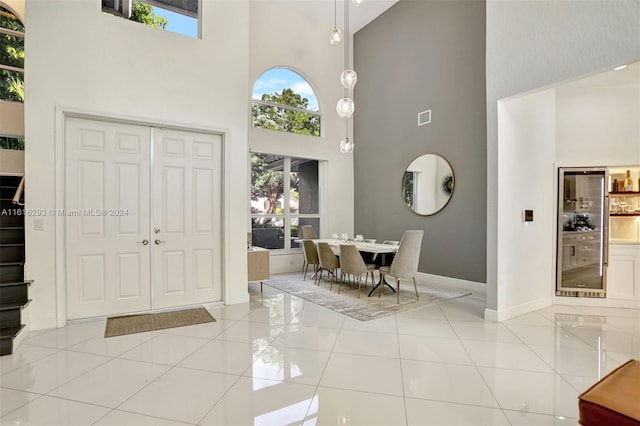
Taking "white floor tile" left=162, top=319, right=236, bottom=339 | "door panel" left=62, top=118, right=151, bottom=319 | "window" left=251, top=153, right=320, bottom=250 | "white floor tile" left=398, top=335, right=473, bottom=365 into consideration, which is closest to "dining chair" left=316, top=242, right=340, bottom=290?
"window" left=251, top=153, right=320, bottom=250

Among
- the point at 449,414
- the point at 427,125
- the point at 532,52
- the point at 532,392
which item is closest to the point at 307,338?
the point at 449,414

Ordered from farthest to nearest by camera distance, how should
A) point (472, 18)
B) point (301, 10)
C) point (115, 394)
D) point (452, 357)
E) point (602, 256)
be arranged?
1. point (301, 10)
2. point (472, 18)
3. point (602, 256)
4. point (452, 357)
5. point (115, 394)

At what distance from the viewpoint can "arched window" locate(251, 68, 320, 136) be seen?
7191 millimetres

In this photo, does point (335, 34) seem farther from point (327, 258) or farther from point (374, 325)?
point (374, 325)

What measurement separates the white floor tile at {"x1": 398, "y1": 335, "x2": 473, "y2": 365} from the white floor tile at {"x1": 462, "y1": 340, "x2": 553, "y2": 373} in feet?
0.30

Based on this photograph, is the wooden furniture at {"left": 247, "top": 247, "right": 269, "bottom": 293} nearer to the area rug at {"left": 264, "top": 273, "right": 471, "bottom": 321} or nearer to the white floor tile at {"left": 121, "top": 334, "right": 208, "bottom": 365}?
the area rug at {"left": 264, "top": 273, "right": 471, "bottom": 321}

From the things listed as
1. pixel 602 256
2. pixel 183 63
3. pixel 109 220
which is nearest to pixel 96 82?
pixel 183 63

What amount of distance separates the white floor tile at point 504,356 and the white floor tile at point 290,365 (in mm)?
1395

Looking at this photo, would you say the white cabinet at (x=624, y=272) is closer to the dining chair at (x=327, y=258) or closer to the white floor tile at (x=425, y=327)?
the white floor tile at (x=425, y=327)

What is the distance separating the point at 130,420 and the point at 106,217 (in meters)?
2.75

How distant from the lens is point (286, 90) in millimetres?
7566

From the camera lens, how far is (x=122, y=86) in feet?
13.4

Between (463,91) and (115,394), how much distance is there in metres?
6.43

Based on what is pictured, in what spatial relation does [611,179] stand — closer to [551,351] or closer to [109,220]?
[551,351]
